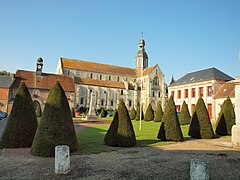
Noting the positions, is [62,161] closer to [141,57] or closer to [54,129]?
[54,129]

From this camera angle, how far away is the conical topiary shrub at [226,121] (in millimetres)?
14820

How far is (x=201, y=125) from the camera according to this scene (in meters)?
12.8

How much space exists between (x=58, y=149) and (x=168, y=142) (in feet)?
22.5

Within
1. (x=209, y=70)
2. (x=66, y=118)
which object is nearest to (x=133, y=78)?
(x=209, y=70)

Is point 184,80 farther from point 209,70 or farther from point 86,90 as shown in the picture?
point 86,90

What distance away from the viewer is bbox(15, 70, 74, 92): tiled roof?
4169 cm

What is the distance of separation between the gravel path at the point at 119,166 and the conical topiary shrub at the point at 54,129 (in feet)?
→ 1.32

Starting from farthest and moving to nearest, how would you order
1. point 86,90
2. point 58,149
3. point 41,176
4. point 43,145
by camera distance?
point 86,90, point 43,145, point 58,149, point 41,176

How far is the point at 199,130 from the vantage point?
12688 millimetres

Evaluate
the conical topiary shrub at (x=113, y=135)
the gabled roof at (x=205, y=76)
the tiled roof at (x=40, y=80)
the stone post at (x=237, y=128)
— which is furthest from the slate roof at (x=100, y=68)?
the stone post at (x=237, y=128)

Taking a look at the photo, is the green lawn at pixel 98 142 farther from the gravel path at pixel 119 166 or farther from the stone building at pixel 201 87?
the stone building at pixel 201 87

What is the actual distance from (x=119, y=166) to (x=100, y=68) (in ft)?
177

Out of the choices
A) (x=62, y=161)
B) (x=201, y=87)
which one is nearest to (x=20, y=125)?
(x=62, y=161)

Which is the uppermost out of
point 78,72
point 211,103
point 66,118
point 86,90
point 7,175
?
point 78,72
